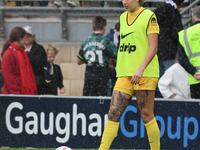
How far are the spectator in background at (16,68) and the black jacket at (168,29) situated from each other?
2349 millimetres

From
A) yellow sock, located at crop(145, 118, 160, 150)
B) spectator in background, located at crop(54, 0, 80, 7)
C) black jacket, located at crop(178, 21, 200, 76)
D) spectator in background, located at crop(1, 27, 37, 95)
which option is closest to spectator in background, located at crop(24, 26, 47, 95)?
spectator in background, located at crop(1, 27, 37, 95)

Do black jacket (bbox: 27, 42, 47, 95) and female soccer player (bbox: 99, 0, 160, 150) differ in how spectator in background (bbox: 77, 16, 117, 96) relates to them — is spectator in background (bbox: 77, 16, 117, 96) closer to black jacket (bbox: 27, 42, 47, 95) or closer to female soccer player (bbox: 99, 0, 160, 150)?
black jacket (bbox: 27, 42, 47, 95)

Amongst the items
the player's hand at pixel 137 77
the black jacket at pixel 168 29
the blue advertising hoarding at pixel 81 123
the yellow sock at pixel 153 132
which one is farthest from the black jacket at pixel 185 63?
the player's hand at pixel 137 77

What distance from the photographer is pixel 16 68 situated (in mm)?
5629

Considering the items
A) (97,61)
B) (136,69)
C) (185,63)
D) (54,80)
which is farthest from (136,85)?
(54,80)

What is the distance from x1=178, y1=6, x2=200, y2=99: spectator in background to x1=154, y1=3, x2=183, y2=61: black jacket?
0.63 meters

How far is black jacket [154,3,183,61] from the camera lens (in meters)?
5.89

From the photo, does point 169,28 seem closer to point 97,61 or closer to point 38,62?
point 97,61

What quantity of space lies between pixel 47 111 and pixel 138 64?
209 centimetres

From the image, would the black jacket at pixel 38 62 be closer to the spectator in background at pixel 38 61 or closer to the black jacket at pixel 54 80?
the spectator in background at pixel 38 61

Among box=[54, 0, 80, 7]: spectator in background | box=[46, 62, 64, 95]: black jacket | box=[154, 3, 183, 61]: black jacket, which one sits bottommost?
box=[46, 62, 64, 95]: black jacket

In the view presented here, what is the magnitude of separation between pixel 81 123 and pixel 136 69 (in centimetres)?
184

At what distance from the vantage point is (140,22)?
12.1 feet

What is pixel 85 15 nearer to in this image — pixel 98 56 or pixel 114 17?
pixel 114 17
